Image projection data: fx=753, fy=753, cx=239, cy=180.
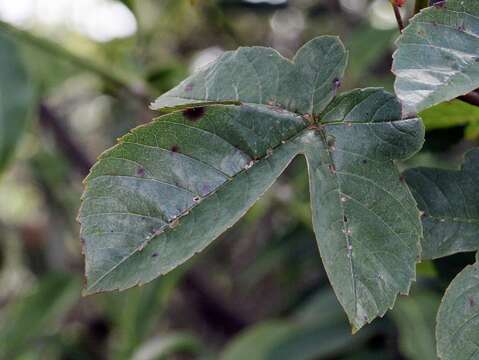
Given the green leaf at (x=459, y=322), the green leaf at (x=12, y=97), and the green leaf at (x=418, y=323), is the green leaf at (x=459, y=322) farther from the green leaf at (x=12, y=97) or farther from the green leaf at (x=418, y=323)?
the green leaf at (x=12, y=97)

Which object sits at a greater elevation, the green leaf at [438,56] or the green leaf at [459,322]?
the green leaf at [438,56]

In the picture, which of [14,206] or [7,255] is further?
[14,206]

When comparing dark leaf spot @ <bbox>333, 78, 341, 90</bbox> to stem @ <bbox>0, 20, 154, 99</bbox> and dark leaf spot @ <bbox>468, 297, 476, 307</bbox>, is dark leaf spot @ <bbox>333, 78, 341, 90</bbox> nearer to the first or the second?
dark leaf spot @ <bbox>468, 297, 476, 307</bbox>

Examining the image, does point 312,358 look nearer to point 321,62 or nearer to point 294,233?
point 294,233

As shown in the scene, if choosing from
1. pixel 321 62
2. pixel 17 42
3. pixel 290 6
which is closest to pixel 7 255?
pixel 17 42

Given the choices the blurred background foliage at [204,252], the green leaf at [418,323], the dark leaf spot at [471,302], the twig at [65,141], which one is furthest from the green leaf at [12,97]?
the dark leaf spot at [471,302]

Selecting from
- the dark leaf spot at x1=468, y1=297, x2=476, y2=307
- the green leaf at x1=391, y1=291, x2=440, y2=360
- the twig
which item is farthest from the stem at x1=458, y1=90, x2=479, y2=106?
the twig

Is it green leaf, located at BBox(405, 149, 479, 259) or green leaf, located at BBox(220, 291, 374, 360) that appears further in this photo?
green leaf, located at BBox(220, 291, 374, 360)
